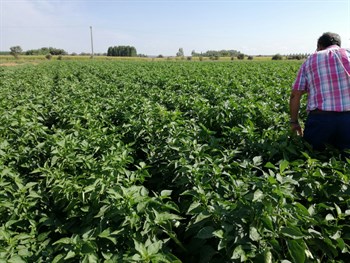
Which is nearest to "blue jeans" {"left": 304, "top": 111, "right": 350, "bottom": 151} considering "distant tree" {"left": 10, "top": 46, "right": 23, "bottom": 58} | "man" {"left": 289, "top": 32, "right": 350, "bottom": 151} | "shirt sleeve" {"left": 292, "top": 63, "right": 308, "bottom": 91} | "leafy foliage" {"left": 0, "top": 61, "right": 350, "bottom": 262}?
"man" {"left": 289, "top": 32, "right": 350, "bottom": 151}

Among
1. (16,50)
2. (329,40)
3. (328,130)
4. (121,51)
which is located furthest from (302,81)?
(16,50)

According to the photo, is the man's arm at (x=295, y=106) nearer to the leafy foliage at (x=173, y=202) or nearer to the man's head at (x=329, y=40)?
the leafy foliage at (x=173, y=202)

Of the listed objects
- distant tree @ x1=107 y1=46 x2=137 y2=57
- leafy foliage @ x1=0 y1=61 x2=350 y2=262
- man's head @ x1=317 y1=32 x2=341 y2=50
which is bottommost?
leafy foliage @ x1=0 y1=61 x2=350 y2=262

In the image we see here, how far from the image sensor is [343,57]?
139 inches

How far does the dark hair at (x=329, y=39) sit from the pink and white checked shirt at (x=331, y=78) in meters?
0.07

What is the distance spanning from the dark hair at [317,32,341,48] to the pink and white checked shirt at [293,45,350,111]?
70 mm

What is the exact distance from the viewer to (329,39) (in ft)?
12.2

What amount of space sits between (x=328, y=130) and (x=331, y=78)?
1.93 ft

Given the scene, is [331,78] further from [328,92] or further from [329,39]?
[329,39]

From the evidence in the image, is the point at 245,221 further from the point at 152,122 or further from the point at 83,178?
the point at 152,122

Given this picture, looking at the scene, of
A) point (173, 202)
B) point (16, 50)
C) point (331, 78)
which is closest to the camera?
point (173, 202)

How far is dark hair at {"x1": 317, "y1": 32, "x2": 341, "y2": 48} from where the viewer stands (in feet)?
12.2

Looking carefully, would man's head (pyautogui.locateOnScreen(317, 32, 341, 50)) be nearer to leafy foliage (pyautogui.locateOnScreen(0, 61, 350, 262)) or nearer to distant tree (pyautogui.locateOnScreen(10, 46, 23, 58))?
leafy foliage (pyautogui.locateOnScreen(0, 61, 350, 262))

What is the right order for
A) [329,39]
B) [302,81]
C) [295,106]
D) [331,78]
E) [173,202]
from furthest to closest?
[295,106] → [302,81] → [329,39] → [331,78] → [173,202]
